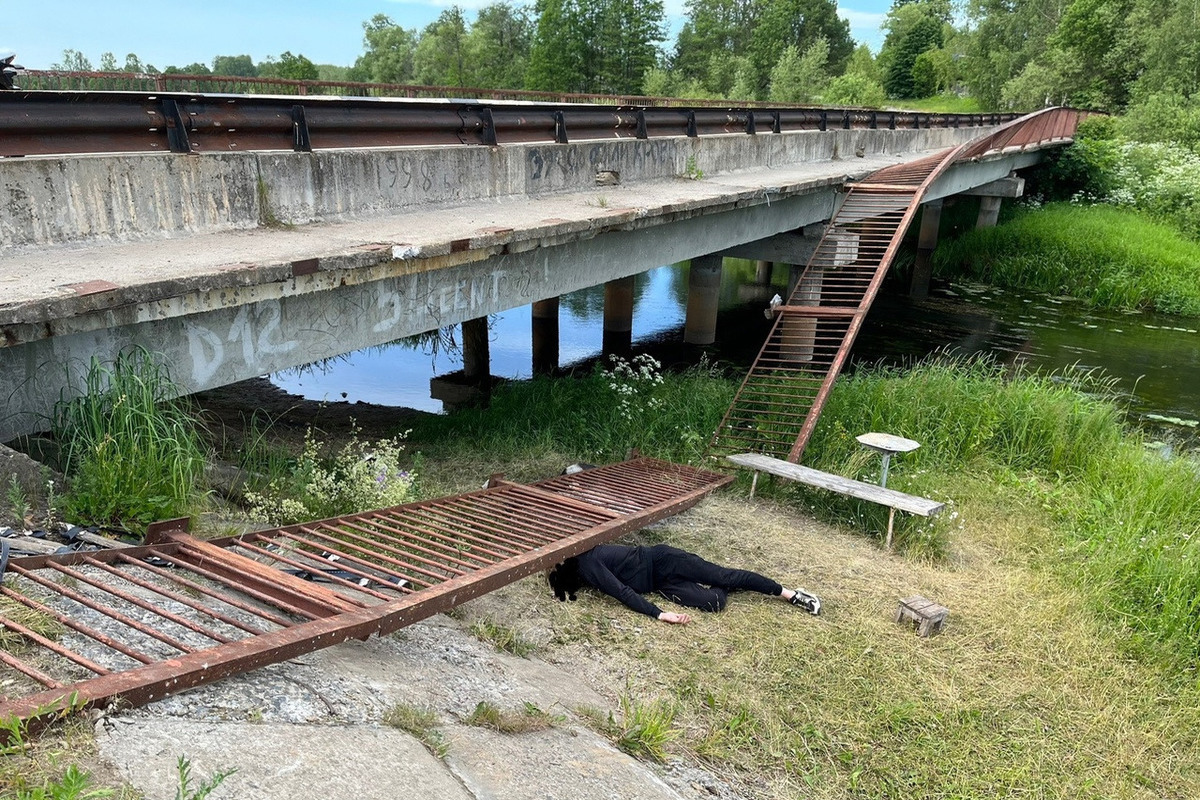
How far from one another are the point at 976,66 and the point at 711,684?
59083 mm

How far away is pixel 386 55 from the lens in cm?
9206

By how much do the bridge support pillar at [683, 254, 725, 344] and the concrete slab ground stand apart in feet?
39.4

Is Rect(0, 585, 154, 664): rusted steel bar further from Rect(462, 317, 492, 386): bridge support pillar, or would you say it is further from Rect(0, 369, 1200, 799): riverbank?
Rect(462, 317, 492, 386): bridge support pillar

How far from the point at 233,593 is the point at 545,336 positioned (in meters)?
11.0

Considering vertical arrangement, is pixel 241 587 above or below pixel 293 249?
below

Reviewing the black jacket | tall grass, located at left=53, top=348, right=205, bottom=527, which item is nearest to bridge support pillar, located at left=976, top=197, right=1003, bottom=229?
the black jacket

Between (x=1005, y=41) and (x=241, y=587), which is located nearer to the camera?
(x=241, y=587)

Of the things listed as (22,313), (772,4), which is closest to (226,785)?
(22,313)

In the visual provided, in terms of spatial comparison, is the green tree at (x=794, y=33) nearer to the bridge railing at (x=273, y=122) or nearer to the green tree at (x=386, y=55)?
the green tree at (x=386, y=55)

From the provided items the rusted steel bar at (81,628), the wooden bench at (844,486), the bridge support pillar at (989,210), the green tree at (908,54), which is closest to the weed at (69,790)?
the rusted steel bar at (81,628)

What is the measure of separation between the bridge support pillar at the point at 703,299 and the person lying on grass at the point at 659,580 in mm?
10376

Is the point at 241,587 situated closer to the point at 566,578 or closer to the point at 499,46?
the point at 566,578

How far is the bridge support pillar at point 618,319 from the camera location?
52.0 feet

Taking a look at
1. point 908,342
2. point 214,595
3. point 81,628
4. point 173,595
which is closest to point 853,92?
point 908,342
